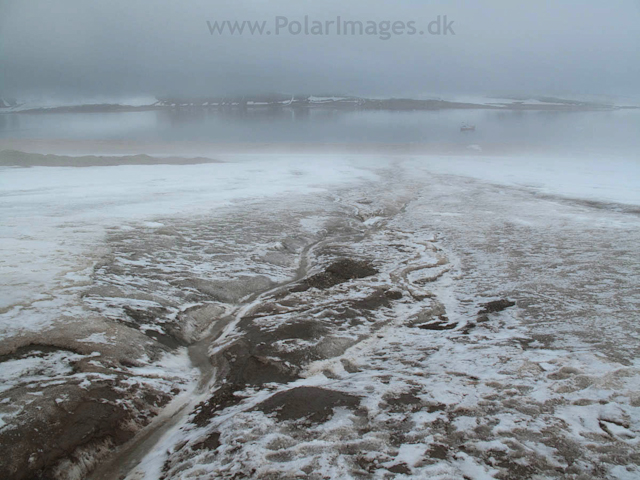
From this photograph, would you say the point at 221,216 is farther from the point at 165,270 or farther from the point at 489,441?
the point at 489,441

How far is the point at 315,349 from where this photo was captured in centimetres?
638

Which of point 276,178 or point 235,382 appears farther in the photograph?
point 276,178

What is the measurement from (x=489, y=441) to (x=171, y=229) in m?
10.1

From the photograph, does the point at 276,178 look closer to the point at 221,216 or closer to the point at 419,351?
the point at 221,216

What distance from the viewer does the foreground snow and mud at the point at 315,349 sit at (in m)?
4.20

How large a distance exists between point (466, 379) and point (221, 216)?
34.9ft

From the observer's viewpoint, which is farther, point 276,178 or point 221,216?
point 276,178

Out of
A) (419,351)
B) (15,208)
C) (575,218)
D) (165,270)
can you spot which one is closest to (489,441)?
(419,351)

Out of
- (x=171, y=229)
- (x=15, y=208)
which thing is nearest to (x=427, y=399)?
(x=171, y=229)

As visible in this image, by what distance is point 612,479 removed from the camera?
371 cm

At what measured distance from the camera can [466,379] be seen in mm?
5434

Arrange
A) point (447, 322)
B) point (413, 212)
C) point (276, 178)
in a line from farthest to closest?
point (276, 178)
point (413, 212)
point (447, 322)

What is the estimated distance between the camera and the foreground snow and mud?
13.8ft

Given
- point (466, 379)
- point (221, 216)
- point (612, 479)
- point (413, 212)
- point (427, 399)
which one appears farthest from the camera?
point (413, 212)
